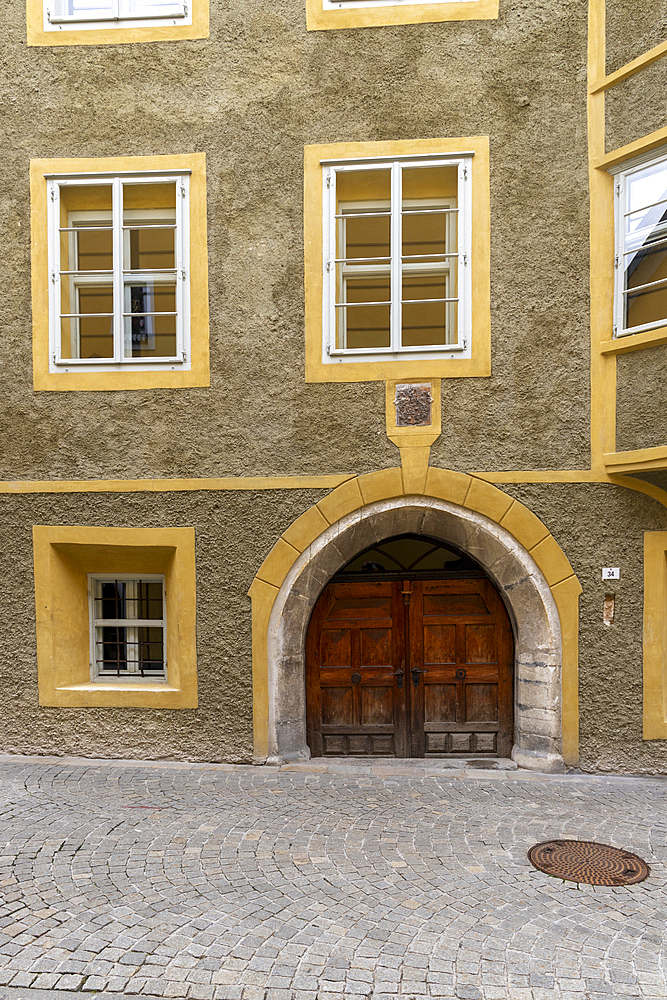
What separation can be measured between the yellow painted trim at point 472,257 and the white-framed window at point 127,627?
9.08ft

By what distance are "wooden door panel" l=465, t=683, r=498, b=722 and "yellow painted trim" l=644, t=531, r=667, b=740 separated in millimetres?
1365

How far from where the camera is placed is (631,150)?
5773 millimetres

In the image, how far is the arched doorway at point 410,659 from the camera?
6613mm

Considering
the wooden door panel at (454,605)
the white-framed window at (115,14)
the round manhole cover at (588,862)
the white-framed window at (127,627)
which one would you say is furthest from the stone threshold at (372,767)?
the white-framed window at (115,14)

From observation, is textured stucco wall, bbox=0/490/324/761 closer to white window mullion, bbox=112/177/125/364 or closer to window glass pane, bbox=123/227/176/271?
white window mullion, bbox=112/177/125/364

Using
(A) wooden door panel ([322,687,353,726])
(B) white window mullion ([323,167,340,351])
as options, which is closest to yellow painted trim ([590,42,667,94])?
(B) white window mullion ([323,167,340,351])

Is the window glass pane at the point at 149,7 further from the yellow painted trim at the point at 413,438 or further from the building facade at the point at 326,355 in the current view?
the yellow painted trim at the point at 413,438

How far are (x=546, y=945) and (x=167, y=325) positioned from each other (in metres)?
5.75

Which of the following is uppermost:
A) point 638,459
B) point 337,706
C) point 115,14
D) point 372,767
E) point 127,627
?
point 115,14

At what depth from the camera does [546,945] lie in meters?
3.49

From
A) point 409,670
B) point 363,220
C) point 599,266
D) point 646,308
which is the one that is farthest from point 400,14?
point 409,670

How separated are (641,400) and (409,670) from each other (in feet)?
11.0

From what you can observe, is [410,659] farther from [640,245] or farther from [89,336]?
[89,336]

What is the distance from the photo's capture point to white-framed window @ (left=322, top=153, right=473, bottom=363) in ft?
20.2
